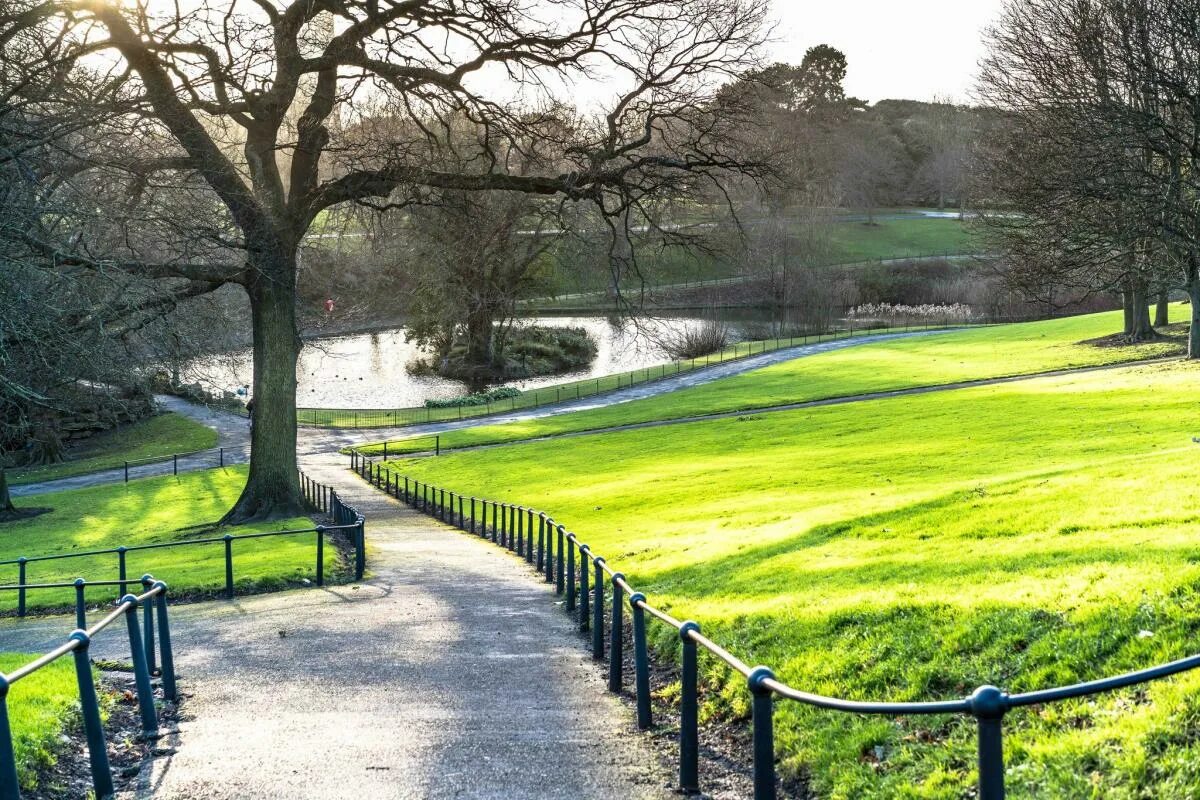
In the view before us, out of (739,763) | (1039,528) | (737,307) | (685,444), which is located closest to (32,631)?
(739,763)

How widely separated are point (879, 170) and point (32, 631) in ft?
433

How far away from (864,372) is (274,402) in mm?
34485

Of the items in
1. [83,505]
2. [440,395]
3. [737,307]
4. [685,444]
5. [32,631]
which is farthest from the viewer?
A: [737,307]

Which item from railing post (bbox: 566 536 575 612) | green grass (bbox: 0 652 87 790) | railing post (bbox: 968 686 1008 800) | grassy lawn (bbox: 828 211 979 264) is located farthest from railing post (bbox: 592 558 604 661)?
grassy lawn (bbox: 828 211 979 264)

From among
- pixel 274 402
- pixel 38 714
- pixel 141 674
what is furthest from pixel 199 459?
pixel 38 714

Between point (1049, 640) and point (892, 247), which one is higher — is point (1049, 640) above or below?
below

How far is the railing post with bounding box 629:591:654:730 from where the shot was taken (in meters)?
7.82

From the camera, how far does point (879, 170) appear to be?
136 metres

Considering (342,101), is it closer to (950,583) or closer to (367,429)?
(950,583)

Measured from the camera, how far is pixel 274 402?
24297mm

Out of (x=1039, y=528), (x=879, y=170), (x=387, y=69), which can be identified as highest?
(x=879, y=170)

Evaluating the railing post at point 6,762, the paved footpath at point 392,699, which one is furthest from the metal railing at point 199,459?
the railing post at point 6,762

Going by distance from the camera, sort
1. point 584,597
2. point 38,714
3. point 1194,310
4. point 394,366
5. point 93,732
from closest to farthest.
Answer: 1. point 93,732
2. point 38,714
3. point 584,597
4. point 1194,310
5. point 394,366

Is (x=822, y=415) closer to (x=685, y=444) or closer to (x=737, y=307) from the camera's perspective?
(x=685, y=444)
